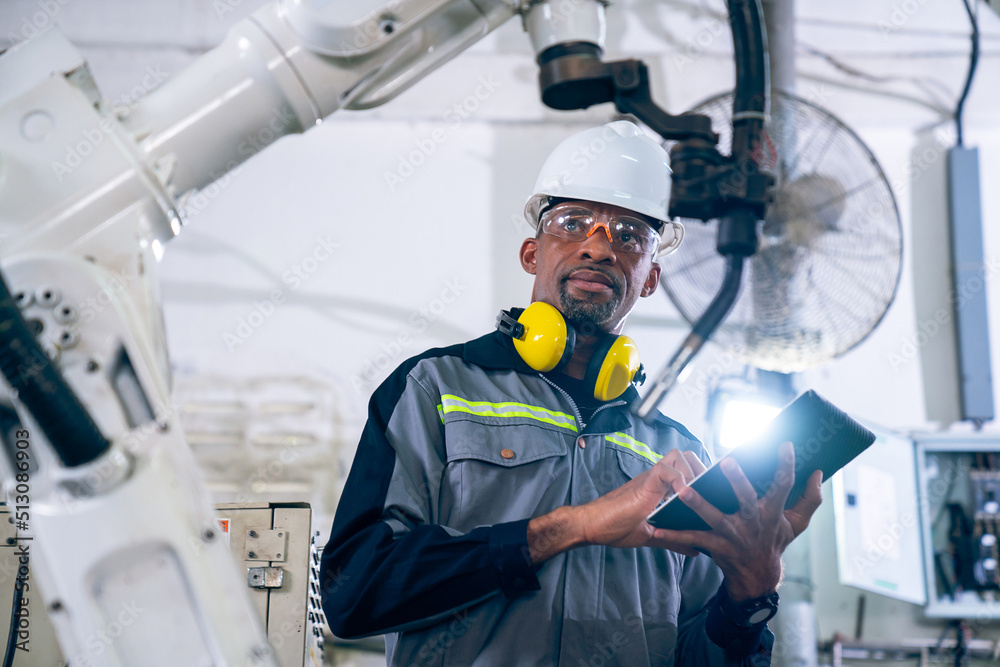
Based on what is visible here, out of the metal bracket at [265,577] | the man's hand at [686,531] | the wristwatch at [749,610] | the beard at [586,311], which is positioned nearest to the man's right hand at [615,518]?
the man's hand at [686,531]

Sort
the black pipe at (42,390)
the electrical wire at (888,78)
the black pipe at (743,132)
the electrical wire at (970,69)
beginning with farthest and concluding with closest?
the electrical wire at (888,78) → the electrical wire at (970,69) → the black pipe at (743,132) → the black pipe at (42,390)

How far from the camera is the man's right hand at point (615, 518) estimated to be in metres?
1.45

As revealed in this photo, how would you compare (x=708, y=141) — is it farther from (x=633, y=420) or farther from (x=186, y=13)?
(x=186, y=13)

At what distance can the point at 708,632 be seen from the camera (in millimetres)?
1779

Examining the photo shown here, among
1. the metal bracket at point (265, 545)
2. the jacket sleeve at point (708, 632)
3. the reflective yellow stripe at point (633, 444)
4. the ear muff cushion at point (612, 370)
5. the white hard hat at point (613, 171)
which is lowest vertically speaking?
the jacket sleeve at point (708, 632)

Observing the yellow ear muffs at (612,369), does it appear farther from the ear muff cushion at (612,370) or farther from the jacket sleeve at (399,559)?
the jacket sleeve at (399,559)

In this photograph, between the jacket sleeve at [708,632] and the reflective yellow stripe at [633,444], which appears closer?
the jacket sleeve at [708,632]

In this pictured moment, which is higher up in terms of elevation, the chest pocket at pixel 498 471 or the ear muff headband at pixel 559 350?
the ear muff headband at pixel 559 350

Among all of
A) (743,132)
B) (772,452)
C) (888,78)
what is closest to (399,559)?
(772,452)

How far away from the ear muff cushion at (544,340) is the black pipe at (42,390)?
1091mm

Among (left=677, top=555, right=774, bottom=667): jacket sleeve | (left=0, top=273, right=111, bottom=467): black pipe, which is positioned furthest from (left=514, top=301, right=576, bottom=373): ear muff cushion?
(left=0, top=273, right=111, bottom=467): black pipe

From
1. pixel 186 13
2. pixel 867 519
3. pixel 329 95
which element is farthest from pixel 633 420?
pixel 186 13

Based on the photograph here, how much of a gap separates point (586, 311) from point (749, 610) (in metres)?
0.78

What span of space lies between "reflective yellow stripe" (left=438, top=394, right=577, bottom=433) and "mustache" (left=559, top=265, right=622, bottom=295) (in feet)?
1.22
